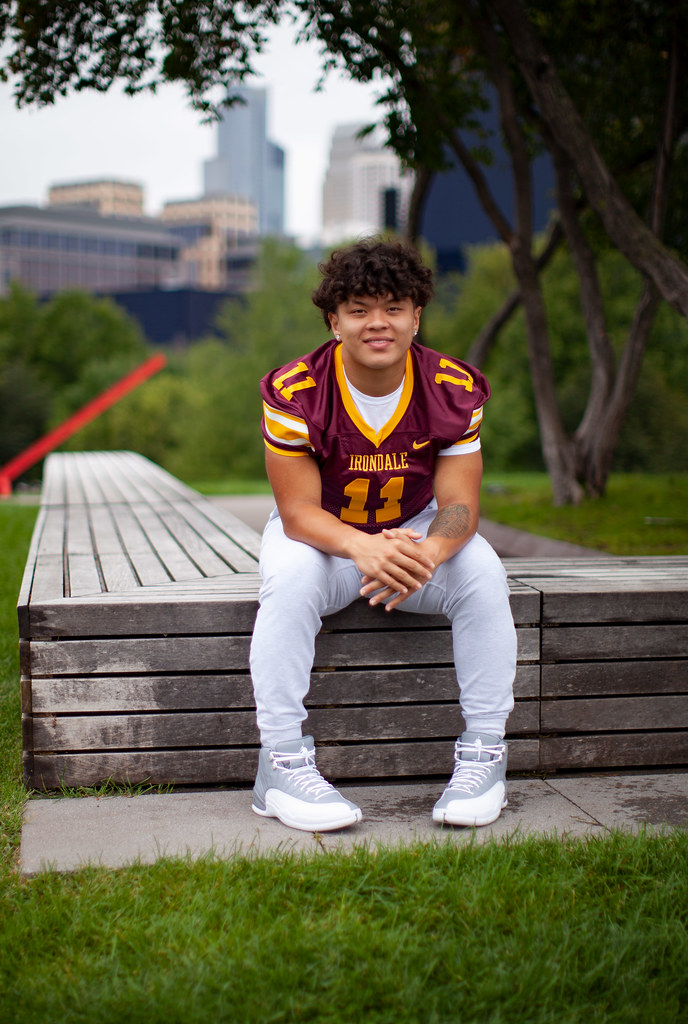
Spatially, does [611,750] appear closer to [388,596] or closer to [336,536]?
[388,596]

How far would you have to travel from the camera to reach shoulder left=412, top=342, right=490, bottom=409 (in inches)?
120

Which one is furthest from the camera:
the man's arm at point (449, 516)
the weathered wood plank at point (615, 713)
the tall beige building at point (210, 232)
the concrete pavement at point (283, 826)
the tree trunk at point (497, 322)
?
the tall beige building at point (210, 232)

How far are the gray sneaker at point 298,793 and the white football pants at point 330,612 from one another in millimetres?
48

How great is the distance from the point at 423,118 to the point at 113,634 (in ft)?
25.6

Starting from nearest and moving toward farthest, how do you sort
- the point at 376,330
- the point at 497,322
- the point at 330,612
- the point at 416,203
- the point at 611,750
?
the point at 376,330 < the point at 330,612 < the point at 611,750 < the point at 416,203 < the point at 497,322

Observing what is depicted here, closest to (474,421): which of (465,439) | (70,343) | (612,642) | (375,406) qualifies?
(465,439)

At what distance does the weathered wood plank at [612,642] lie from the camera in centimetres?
318

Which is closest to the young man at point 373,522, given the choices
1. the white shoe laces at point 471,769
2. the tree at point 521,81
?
the white shoe laces at point 471,769

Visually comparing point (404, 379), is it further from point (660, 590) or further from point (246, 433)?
point (246, 433)

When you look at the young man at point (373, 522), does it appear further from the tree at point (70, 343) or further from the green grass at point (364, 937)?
the tree at point (70, 343)

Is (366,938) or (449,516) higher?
(449,516)

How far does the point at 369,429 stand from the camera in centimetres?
300

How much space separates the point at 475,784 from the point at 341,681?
1.73 feet

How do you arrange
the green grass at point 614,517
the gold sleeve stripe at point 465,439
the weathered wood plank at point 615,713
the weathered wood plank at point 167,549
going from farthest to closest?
the green grass at point 614,517 → the weathered wood plank at point 167,549 → the weathered wood plank at point 615,713 → the gold sleeve stripe at point 465,439
